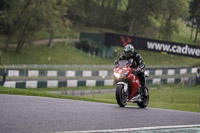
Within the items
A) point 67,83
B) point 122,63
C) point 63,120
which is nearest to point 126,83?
point 122,63

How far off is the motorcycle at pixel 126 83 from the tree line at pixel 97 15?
4009cm

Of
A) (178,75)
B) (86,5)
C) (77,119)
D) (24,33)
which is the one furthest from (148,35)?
(77,119)

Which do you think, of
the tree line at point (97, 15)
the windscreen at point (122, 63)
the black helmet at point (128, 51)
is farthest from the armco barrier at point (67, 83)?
the tree line at point (97, 15)

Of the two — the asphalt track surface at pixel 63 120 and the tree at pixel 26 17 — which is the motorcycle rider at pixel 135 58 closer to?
the asphalt track surface at pixel 63 120

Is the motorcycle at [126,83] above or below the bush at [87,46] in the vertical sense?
below

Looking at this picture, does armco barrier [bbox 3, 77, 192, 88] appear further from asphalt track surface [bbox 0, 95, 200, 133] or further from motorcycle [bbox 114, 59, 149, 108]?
asphalt track surface [bbox 0, 95, 200, 133]

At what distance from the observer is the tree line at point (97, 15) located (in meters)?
54.8

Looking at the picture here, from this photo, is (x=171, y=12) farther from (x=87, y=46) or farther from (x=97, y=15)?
(x=87, y=46)

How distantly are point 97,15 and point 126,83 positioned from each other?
70967 millimetres

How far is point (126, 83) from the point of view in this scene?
12945mm

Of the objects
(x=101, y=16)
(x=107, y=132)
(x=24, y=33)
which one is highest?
(x=101, y=16)

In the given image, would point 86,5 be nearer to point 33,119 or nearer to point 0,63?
point 0,63

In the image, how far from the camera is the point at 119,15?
84.9m

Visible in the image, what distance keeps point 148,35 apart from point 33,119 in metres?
73.6
